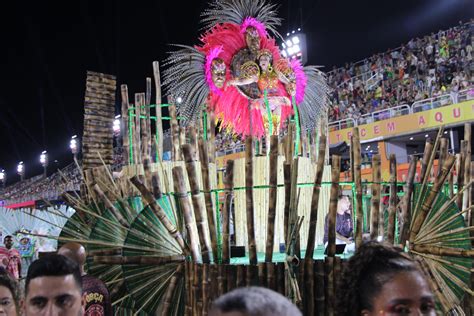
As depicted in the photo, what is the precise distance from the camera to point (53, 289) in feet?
7.84

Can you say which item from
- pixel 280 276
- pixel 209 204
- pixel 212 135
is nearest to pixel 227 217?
pixel 209 204

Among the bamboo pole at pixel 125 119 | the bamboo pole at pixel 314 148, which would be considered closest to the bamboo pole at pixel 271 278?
the bamboo pole at pixel 314 148

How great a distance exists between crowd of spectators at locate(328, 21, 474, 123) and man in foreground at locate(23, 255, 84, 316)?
12993mm

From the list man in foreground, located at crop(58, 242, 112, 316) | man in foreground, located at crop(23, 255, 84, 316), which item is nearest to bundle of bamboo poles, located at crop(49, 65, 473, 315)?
man in foreground, located at crop(58, 242, 112, 316)

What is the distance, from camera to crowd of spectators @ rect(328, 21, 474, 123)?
617 inches

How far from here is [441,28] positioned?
19484mm

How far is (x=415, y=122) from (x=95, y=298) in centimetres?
1308

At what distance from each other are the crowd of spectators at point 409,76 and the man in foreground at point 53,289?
42.6 ft

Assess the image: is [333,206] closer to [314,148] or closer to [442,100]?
[314,148]

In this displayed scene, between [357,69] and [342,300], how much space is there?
18.7 m

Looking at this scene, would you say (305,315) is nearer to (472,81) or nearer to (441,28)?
(472,81)

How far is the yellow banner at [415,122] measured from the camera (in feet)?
44.2

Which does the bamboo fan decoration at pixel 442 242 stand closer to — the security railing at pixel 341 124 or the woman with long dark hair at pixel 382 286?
the woman with long dark hair at pixel 382 286

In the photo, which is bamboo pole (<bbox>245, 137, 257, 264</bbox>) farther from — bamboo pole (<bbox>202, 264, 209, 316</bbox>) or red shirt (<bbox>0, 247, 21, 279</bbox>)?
red shirt (<bbox>0, 247, 21, 279</bbox>)
